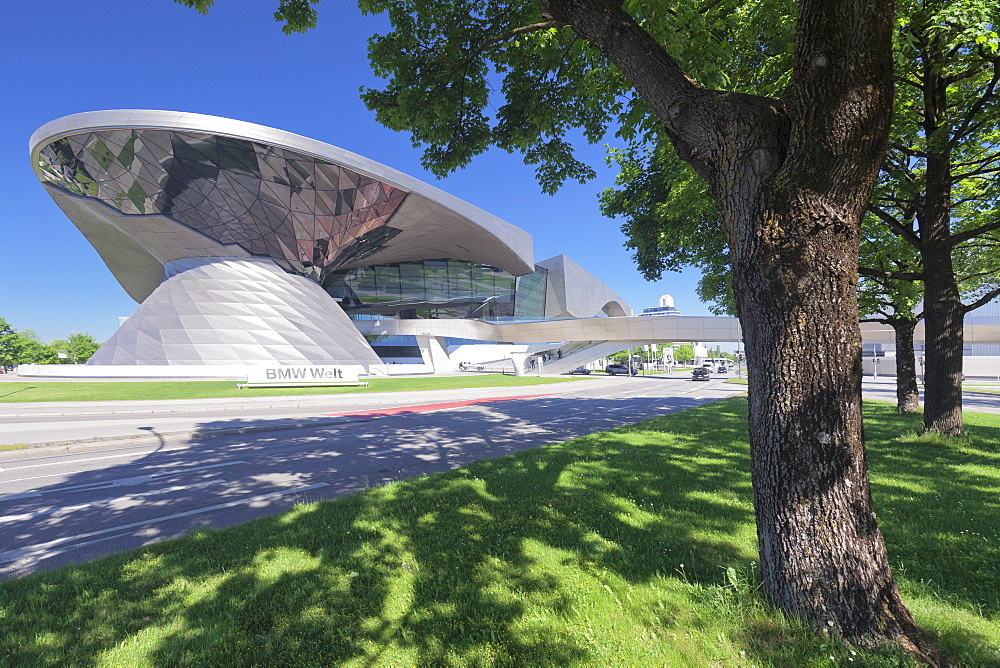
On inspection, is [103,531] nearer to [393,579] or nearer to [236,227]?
→ [393,579]

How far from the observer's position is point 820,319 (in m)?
2.48

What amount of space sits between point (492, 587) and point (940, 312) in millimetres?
10908

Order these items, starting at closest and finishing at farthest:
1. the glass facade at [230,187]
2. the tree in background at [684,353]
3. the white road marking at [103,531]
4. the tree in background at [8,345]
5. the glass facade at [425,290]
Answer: the white road marking at [103,531], the glass facade at [230,187], the glass facade at [425,290], the tree in background at [8,345], the tree in background at [684,353]

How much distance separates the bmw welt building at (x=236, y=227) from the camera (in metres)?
28.6

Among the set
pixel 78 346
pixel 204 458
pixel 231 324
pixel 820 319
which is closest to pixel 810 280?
pixel 820 319

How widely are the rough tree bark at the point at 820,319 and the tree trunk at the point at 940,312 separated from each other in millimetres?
8193

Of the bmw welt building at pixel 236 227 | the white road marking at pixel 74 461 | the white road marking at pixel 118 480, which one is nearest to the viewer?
the white road marking at pixel 118 480

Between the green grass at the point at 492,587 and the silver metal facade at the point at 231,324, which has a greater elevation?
the silver metal facade at the point at 231,324

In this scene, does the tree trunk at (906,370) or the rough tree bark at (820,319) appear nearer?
the rough tree bark at (820,319)

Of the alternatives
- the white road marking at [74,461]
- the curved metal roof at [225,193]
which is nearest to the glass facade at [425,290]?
the curved metal roof at [225,193]

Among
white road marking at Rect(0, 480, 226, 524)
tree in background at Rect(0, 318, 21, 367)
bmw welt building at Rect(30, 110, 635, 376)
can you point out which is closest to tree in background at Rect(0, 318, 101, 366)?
tree in background at Rect(0, 318, 21, 367)

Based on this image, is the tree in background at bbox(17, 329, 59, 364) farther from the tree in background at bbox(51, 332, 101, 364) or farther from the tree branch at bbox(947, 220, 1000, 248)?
the tree branch at bbox(947, 220, 1000, 248)

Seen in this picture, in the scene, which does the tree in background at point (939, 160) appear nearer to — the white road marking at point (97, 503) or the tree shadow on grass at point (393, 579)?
the tree shadow on grass at point (393, 579)

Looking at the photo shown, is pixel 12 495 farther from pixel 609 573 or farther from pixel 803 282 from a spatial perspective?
pixel 803 282
